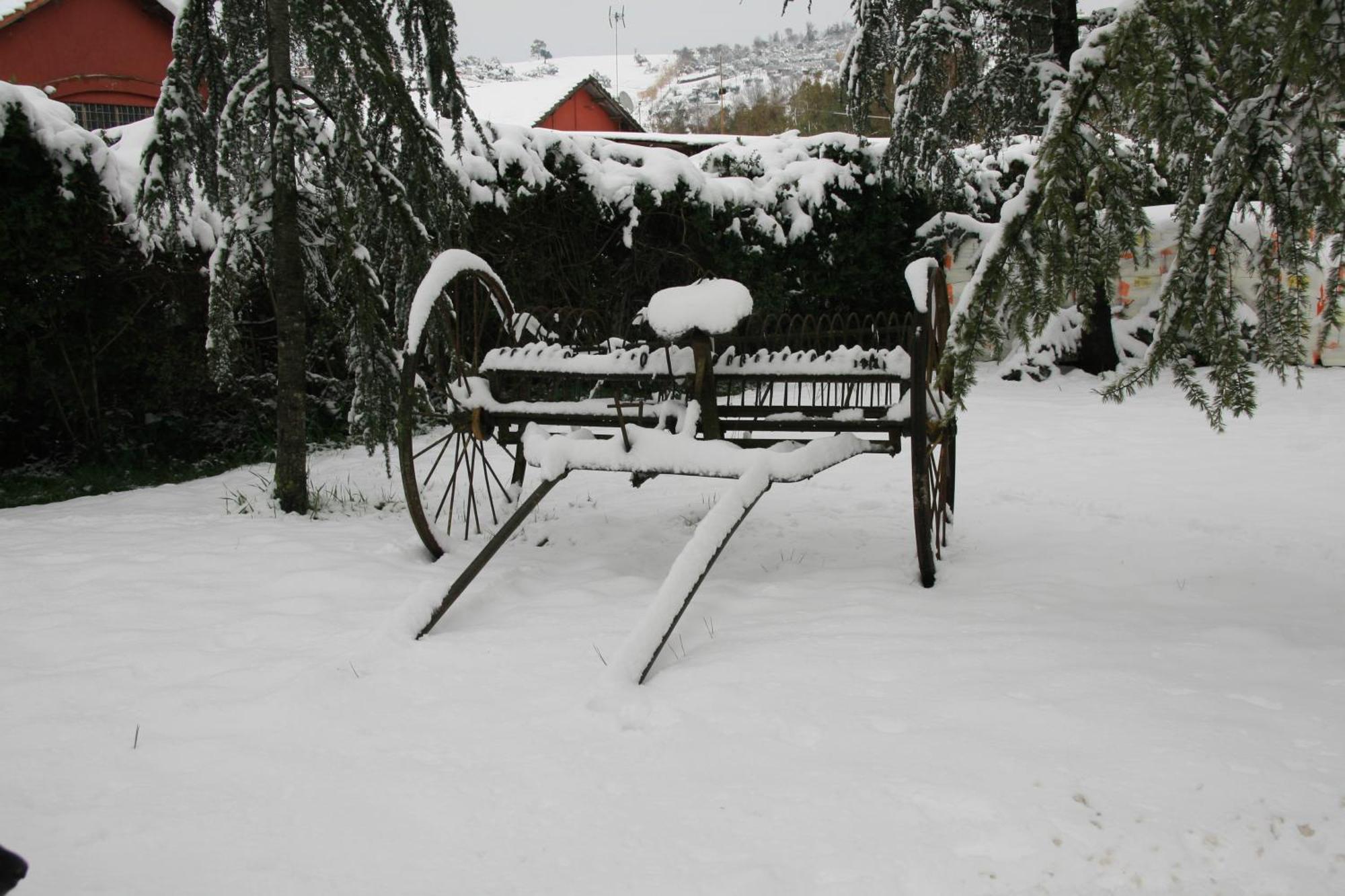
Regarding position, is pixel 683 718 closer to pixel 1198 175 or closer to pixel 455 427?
pixel 455 427

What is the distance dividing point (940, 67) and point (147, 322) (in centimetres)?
702

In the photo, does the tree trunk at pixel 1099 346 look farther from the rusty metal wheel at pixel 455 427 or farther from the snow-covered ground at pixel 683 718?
the rusty metal wheel at pixel 455 427

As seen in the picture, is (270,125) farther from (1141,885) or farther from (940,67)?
(940,67)

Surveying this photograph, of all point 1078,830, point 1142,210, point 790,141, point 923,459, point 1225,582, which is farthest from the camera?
point 790,141

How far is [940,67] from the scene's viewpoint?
838cm

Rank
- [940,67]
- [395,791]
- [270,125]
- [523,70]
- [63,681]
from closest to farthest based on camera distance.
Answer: [395,791] < [63,681] < [270,125] < [940,67] < [523,70]

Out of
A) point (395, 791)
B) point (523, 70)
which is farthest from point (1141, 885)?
point (523, 70)

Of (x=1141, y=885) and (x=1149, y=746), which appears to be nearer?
(x=1141, y=885)

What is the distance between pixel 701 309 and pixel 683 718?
1.36 metres

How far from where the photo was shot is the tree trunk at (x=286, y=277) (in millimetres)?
4207

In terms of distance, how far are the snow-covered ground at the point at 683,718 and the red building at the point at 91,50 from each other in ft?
42.8

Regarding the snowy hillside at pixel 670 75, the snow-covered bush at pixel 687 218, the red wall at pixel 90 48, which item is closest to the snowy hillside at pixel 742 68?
the snowy hillside at pixel 670 75

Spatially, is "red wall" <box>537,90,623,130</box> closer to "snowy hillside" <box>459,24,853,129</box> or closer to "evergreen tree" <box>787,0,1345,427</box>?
"snowy hillside" <box>459,24,853,129</box>

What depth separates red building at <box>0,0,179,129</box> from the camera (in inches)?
532
